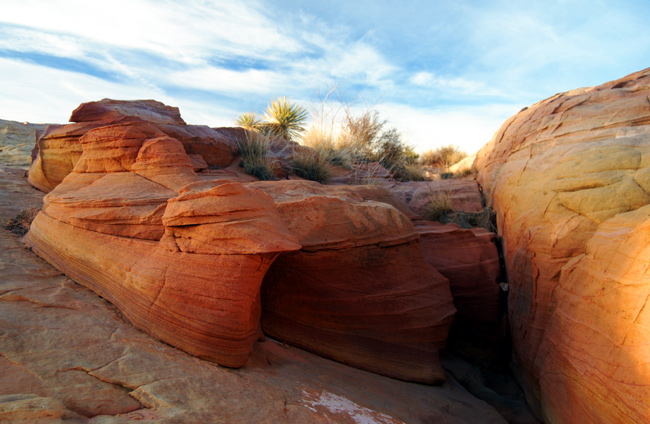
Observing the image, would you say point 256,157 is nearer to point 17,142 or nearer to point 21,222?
point 21,222

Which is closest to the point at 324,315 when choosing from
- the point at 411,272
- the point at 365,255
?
the point at 365,255

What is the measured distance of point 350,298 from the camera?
4320 mm

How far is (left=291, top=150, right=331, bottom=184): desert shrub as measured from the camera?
9.03 m

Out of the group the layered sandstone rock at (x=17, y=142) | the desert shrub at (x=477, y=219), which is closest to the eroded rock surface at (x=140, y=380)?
the desert shrub at (x=477, y=219)

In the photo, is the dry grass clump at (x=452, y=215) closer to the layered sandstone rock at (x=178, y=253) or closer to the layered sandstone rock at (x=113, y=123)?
the layered sandstone rock at (x=113, y=123)

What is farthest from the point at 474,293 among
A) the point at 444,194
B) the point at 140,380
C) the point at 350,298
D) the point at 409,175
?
the point at 409,175

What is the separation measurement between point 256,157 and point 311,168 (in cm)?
158

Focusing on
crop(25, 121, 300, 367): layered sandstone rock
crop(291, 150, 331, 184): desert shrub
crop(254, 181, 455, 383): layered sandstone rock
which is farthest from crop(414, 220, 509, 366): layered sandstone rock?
crop(291, 150, 331, 184): desert shrub

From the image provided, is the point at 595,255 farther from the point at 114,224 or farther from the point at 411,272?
the point at 114,224

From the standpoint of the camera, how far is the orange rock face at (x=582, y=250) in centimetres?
307

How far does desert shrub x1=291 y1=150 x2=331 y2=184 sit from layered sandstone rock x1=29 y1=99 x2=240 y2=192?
1601 mm

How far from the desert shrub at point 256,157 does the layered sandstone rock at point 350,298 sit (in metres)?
3.22

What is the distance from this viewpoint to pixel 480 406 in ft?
13.3

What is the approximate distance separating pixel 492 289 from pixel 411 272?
165 centimetres
